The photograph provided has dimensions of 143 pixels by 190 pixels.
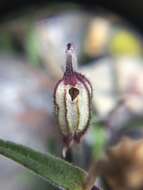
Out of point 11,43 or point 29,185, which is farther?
point 11,43

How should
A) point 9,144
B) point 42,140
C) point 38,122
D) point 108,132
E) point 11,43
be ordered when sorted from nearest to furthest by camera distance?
point 9,144, point 108,132, point 42,140, point 38,122, point 11,43

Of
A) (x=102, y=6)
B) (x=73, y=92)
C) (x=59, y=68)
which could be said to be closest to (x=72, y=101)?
(x=73, y=92)

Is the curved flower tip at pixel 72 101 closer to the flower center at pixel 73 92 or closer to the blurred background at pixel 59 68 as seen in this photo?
the flower center at pixel 73 92

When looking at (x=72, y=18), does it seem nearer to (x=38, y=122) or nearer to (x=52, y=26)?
(x=52, y=26)

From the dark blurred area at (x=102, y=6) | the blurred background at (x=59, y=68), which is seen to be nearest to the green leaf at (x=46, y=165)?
the blurred background at (x=59, y=68)

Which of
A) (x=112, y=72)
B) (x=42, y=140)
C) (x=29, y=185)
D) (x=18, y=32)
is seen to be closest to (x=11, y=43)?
(x=18, y=32)

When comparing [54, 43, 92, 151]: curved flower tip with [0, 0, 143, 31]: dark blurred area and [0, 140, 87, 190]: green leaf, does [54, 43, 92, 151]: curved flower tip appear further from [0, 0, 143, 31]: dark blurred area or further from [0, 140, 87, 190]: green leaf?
[0, 0, 143, 31]: dark blurred area

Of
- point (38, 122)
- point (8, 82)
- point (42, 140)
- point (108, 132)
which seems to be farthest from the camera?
point (8, 82)
